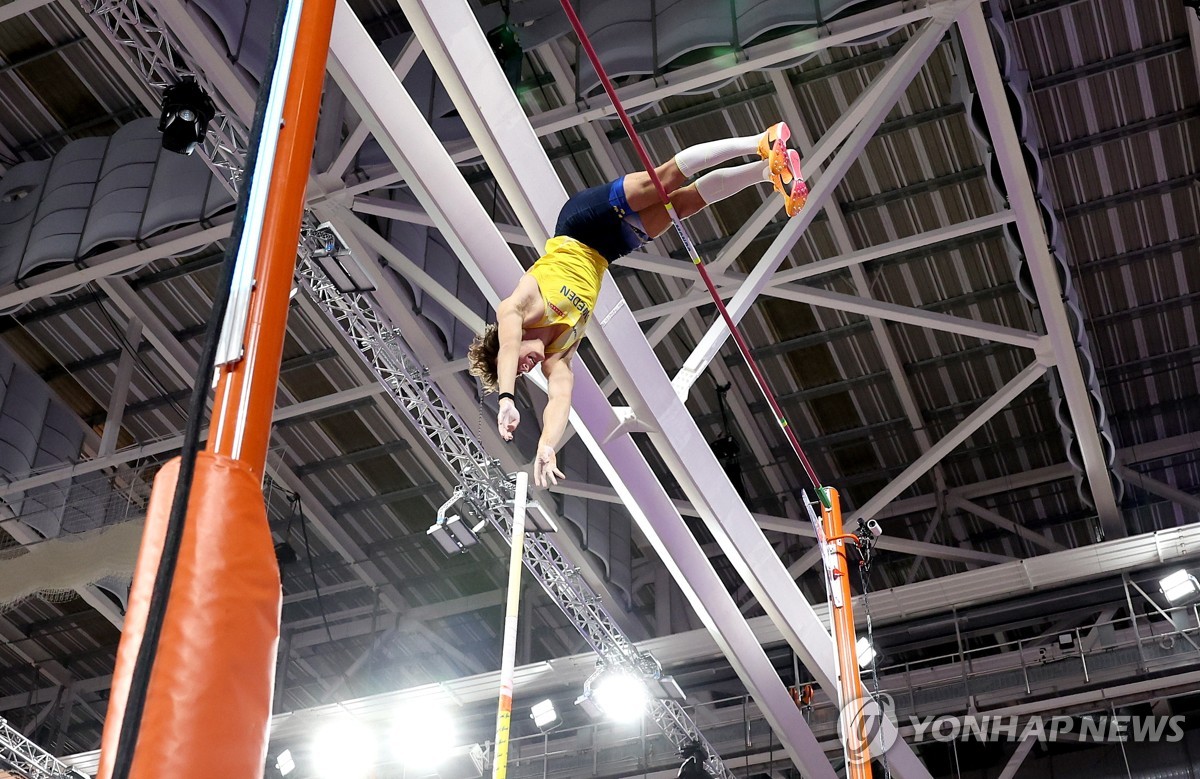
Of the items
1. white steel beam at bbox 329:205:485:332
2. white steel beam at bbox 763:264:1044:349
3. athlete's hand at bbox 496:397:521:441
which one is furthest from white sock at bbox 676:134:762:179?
white steel beam at bbox 763:264:1044:349

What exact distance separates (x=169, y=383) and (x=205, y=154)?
18.5ft

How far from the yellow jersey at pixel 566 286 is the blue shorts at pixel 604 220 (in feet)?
0.24

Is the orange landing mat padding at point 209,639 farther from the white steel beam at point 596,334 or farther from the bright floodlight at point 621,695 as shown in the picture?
the bright floodlight at point 621,695

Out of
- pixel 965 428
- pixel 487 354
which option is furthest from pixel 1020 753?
pixel 487 354

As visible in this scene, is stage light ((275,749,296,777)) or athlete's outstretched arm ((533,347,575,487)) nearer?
athlete's outstretched arm ((533,347,575,487))

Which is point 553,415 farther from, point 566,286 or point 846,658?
point 846,658

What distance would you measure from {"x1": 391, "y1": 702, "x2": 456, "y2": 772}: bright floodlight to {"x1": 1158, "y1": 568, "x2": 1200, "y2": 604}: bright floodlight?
8.25 meters

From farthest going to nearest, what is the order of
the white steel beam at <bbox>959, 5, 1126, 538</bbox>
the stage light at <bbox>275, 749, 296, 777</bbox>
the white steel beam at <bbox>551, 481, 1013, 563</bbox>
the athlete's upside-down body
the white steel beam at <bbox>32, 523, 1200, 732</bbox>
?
the stage light at <bbox>275, 749, 296, 777</bbox> → the white steel beam at <bbox>32, 523, 1200, 732</bbox> → the white steel beam at <bbox>551, 481, 1013, 563</bbox> → the white steel beam at <bbox>959, 5, 1126, 538</bbox> → the athlete's upside-down body

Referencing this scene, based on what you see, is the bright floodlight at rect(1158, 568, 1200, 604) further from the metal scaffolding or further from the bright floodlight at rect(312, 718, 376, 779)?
the bright floodlight at rect(312, 718, 376, 779)

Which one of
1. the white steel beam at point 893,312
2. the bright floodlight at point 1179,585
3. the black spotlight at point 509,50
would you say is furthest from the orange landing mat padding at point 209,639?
the bright floodlight at point 1179,585

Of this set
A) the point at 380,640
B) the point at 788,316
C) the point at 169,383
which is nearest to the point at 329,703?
the point at 380,640

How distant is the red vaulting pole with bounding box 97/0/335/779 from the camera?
157cm

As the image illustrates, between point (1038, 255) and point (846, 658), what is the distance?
480cm

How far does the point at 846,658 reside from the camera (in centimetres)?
768
